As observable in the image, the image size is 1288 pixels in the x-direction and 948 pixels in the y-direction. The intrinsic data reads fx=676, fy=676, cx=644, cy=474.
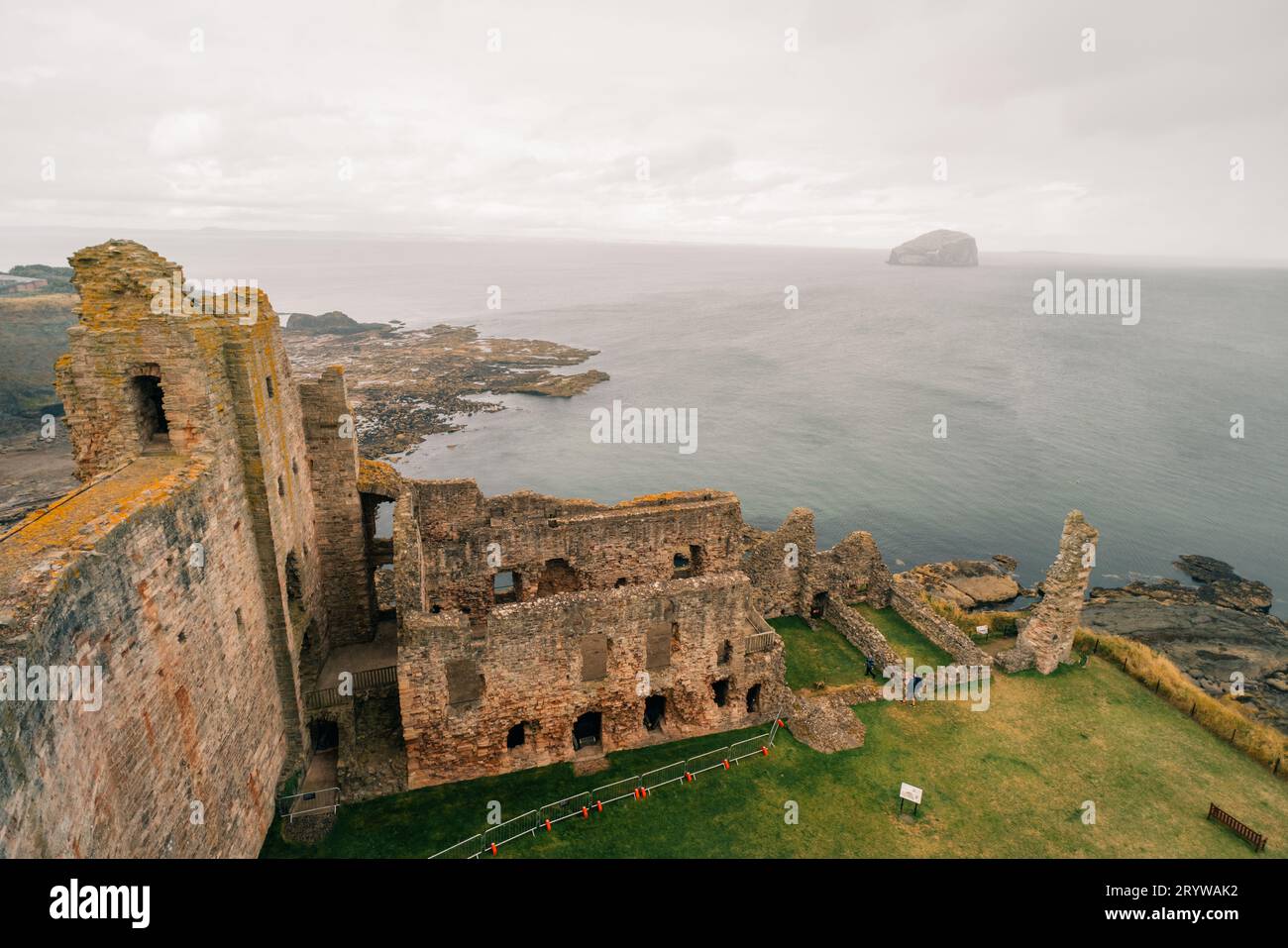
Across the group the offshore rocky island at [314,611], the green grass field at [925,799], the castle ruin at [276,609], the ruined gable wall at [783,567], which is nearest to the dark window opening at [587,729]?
the offshore rocky island at [314,611]

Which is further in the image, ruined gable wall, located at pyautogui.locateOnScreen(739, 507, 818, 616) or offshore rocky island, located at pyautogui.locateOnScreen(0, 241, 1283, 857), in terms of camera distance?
ruined gable wall, located at pyautogui.locateOnScreen(739, 507, 818, 616)

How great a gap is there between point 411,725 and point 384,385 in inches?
2494

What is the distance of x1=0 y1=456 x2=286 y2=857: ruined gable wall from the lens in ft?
25.5

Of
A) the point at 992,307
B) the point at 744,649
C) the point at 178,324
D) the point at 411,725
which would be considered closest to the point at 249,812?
the point at 411,725

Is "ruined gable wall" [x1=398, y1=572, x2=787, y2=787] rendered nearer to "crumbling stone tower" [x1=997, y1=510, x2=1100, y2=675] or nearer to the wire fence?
the wire fence

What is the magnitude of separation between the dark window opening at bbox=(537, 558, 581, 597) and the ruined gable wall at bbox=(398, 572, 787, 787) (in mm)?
4043

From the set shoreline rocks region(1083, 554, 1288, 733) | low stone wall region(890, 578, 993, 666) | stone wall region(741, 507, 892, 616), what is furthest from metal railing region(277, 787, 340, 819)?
shoreline rocks region(1083, 554, 1288, 733)

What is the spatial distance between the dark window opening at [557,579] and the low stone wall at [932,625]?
12.3 m

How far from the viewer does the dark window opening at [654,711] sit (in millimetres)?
18344

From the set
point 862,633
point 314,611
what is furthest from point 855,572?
point 314,611

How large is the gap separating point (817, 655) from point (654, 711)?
6589 millimetres

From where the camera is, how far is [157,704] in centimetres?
1036

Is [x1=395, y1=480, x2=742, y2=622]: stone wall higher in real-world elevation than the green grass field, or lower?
higher
